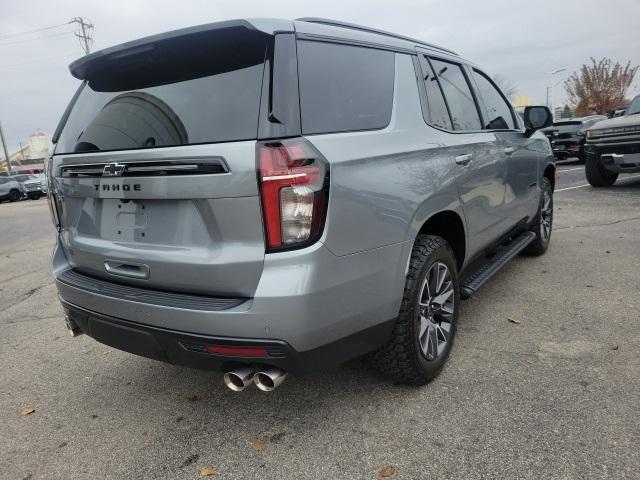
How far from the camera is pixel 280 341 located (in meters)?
2.05

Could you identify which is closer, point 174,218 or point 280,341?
point 280,341

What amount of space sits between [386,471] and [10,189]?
108ft

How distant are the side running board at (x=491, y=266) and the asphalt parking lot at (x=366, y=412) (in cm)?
35

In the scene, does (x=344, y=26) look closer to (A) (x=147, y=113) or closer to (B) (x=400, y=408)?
(A) (x=147, y=113)

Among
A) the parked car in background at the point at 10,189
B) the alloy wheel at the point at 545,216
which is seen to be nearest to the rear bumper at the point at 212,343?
the alloy wheel at the point at 545,216

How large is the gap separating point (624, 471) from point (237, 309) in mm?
1661

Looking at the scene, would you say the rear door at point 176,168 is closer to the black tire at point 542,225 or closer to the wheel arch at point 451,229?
the wheel arch at point 451,229

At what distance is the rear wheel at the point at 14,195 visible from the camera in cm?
2995

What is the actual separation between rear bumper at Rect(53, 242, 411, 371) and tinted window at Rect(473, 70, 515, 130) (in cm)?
204

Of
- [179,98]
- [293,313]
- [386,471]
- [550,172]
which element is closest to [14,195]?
[550,172]

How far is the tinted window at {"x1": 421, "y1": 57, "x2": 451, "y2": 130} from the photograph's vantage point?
3016 millimetres

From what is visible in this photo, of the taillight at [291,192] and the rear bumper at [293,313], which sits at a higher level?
the taillight at [291,192]

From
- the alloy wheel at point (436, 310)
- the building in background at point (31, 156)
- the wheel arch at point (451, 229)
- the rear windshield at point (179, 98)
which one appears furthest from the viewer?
the building in background at point (31, 156)

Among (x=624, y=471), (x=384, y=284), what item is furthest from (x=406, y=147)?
(x=624, y=471)
